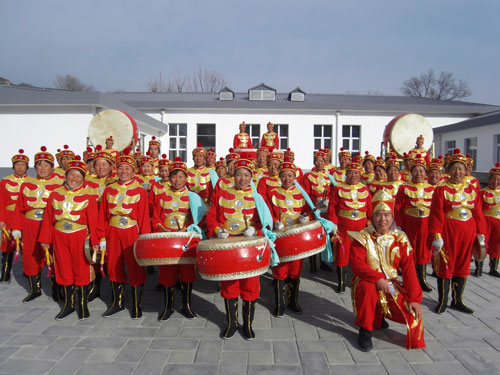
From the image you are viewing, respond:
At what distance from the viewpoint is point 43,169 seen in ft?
15.8

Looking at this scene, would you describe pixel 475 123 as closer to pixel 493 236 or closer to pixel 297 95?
pixel 297 95

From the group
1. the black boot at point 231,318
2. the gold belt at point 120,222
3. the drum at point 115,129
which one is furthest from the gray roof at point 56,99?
the black boot at point 231,318

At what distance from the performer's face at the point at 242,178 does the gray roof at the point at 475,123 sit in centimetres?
1557

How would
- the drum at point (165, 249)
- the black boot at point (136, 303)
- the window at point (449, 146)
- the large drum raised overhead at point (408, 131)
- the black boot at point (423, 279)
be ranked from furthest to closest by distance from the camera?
the window at point (449, 146) → the large drum raised overhead at point (408, 131) → the black boot at point (423, 279) → the black boot at point (136, 303) → the drum at point (165, 249)

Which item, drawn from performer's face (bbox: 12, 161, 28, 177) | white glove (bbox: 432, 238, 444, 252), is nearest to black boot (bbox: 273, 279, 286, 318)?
white glove (bbox: 432, 238, 444, 252)

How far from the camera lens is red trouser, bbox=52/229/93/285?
13.1 feet

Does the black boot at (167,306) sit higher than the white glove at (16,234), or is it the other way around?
the white glove at (16,234)

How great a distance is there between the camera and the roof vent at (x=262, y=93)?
22.0 m

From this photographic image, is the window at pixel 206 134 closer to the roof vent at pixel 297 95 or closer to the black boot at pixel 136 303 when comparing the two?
the roof vent at pixel 297 95

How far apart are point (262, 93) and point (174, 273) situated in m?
19.5

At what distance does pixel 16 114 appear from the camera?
11.6 meters

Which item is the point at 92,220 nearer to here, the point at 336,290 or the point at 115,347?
the point at 115,347

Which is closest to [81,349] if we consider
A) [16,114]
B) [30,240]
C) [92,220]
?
[92,220]

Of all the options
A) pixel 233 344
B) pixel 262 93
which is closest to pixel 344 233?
pixel 233 344
